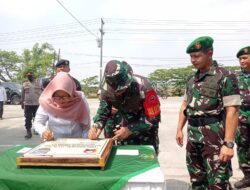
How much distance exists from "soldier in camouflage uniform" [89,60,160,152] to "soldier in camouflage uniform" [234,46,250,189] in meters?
1.58

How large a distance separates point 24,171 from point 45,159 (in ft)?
0.36

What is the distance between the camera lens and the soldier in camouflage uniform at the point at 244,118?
3.71 metres

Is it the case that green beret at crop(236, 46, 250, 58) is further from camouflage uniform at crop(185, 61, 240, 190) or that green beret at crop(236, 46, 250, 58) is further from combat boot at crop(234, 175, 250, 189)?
combat boot at crop(234, 175, 250, 189)

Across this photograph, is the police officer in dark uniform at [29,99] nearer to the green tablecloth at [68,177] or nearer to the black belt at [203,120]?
the black belt at [203,120]

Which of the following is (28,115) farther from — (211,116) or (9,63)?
(9,63)

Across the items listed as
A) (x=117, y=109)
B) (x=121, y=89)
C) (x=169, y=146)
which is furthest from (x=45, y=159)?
(x=169, y=146)

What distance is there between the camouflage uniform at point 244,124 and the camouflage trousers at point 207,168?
131 cm

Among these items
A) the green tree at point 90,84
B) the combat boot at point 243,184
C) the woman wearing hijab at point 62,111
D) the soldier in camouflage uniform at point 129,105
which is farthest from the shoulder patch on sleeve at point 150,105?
the green tree at point 90,84

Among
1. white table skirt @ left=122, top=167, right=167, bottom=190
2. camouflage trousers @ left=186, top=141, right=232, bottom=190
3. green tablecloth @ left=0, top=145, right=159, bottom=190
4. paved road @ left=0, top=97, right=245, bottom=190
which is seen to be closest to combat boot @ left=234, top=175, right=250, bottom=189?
paved road @ left=0, top=97, right=245, bottom=190

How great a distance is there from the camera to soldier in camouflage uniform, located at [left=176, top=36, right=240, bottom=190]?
A: 238 centimetres

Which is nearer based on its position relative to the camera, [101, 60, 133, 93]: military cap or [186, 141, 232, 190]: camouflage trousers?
[101, 60, 133, 93]: military cap

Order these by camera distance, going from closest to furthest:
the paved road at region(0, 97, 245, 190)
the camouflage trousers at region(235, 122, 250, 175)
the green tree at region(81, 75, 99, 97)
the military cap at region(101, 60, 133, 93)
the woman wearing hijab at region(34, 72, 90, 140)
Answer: the military cap at region(101, 60, 133, 93)
the woman wearing hijab at region(34, 72, 90, 140)
the camouflage trousers at region(235, 122, 250, 175)
the paved road at region(0, 97, 245, 190)
the green tree at region(81, 75, 99, 97)

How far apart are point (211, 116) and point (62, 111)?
3.48ft

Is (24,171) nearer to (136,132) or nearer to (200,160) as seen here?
(136,132)
